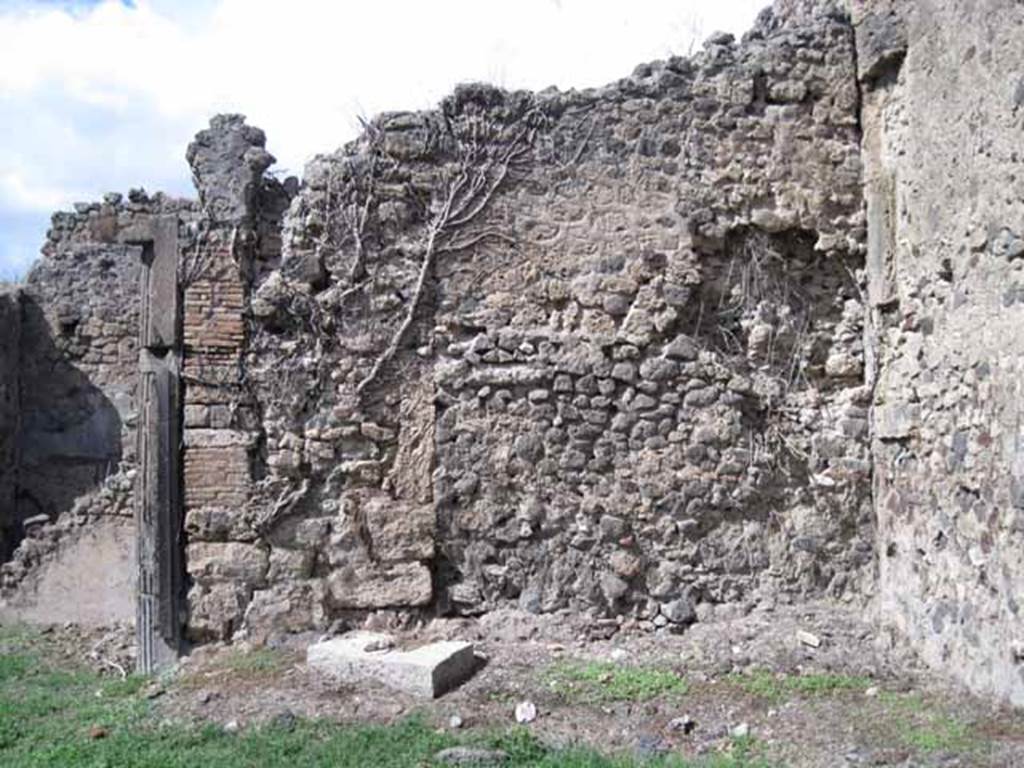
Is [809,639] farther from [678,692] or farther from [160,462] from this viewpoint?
[160,462]

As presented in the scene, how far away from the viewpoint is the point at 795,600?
6762mm

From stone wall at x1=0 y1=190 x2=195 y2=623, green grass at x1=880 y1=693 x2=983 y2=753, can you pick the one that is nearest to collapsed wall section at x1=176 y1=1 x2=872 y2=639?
green grass at x1=880 y1=693 x2=983 y2=753

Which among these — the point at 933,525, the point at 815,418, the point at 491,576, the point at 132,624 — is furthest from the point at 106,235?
the point at 933,525

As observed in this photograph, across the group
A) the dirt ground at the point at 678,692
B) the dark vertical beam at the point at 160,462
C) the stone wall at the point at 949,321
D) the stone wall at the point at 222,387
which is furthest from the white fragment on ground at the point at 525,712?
the dark vertical beam at the point at 160,462

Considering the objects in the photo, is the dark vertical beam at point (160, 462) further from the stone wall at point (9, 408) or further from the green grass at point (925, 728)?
the stone wall at point (9, 408)

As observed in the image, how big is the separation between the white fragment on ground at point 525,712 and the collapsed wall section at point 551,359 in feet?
3.84

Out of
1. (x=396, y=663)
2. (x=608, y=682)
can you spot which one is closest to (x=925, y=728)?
(x=608, y=682)

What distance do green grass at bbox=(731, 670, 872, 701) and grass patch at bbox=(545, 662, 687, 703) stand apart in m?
0.36

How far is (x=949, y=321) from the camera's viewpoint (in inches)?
235

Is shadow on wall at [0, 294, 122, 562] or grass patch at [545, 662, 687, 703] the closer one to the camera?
grass patch at [545, 662, 687, 703]

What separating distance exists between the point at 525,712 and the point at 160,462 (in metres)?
2.80

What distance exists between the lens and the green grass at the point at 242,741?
4848mm

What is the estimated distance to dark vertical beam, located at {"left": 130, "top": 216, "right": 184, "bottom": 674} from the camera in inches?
263

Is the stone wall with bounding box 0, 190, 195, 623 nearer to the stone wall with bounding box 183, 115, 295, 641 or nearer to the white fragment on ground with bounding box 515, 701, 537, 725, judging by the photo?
the stone wall with bounding box 183, 115, 295, 641
